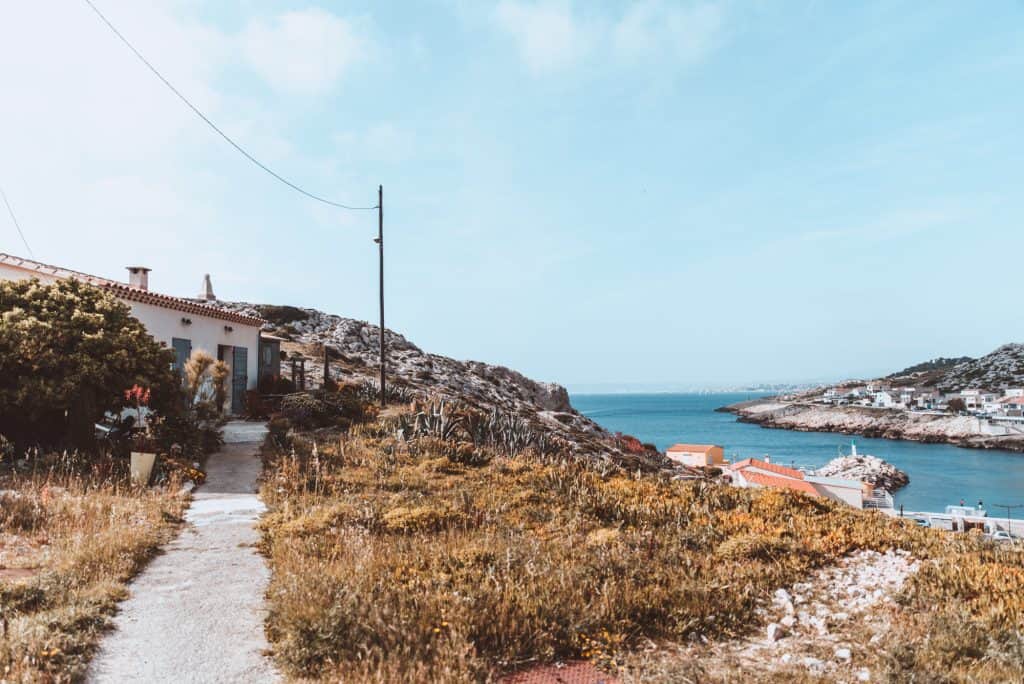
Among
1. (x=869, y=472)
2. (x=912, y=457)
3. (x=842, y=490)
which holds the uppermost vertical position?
(x=842, y=490)

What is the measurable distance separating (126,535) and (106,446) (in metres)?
7.14

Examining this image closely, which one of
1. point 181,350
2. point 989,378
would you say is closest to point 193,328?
point 181,350

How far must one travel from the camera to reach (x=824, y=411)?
170 m

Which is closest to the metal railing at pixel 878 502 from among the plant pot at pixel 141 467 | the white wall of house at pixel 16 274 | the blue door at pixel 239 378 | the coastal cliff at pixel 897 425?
the blue door at pixel 239 378

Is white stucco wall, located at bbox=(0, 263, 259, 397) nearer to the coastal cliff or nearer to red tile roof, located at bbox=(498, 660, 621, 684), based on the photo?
red tile roof, located at bbox=(498, 660, 621, 684)

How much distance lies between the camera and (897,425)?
137000 mm

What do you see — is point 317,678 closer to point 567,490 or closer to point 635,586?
point 635,586

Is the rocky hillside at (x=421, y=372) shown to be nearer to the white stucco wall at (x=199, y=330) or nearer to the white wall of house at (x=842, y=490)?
the white stucco wall at (x=199, y=330)

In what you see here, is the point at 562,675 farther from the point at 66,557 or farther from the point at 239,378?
the point at 239,378

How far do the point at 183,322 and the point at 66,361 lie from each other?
27.2 feet

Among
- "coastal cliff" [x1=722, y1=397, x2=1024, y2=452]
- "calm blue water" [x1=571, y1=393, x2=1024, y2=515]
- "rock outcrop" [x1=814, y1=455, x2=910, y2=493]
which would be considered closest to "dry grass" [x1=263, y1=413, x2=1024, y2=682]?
"calm blue water" [x1=571, y1=393, x2=1024, y2=515]

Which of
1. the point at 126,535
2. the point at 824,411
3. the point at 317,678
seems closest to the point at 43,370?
the point at 126,535

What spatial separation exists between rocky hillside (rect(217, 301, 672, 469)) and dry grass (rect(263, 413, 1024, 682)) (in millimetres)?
15054

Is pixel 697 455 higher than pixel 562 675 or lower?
lower
